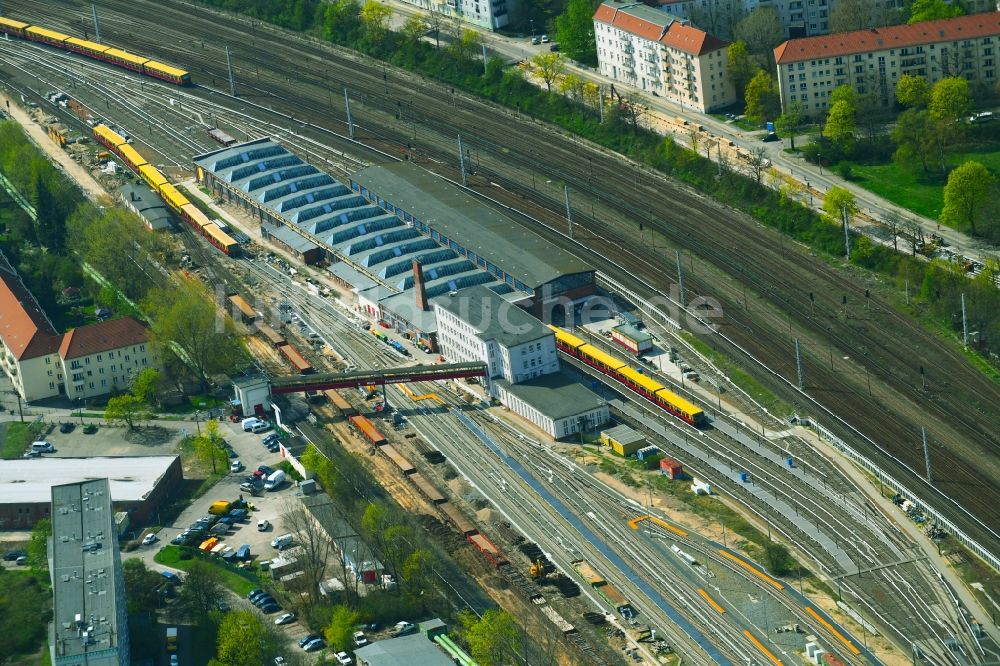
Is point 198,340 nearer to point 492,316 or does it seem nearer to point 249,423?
point 249,423

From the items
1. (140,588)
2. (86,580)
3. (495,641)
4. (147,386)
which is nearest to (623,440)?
(495,641)

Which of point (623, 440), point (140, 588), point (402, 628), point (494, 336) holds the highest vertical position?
point (494, 336)

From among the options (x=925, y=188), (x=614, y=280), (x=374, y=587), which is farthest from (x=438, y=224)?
(x=374, y=587)

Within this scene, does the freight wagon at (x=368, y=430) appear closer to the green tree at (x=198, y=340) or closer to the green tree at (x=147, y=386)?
the green tree at (x=198, y=340)

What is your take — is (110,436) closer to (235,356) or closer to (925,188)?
(235,356)

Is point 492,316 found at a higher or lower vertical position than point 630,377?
higher

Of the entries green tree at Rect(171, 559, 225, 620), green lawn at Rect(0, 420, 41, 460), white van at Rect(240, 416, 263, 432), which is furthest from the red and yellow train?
green lawn at Rect(0, 420, 41, 460)

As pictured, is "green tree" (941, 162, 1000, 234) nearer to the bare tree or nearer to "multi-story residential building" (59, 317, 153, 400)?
the bare tree

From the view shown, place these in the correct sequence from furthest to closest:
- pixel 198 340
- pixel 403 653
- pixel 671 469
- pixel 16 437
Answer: pixel 198 340 → pixel 16 437 → pixel 671 469 → pixel 403 653
